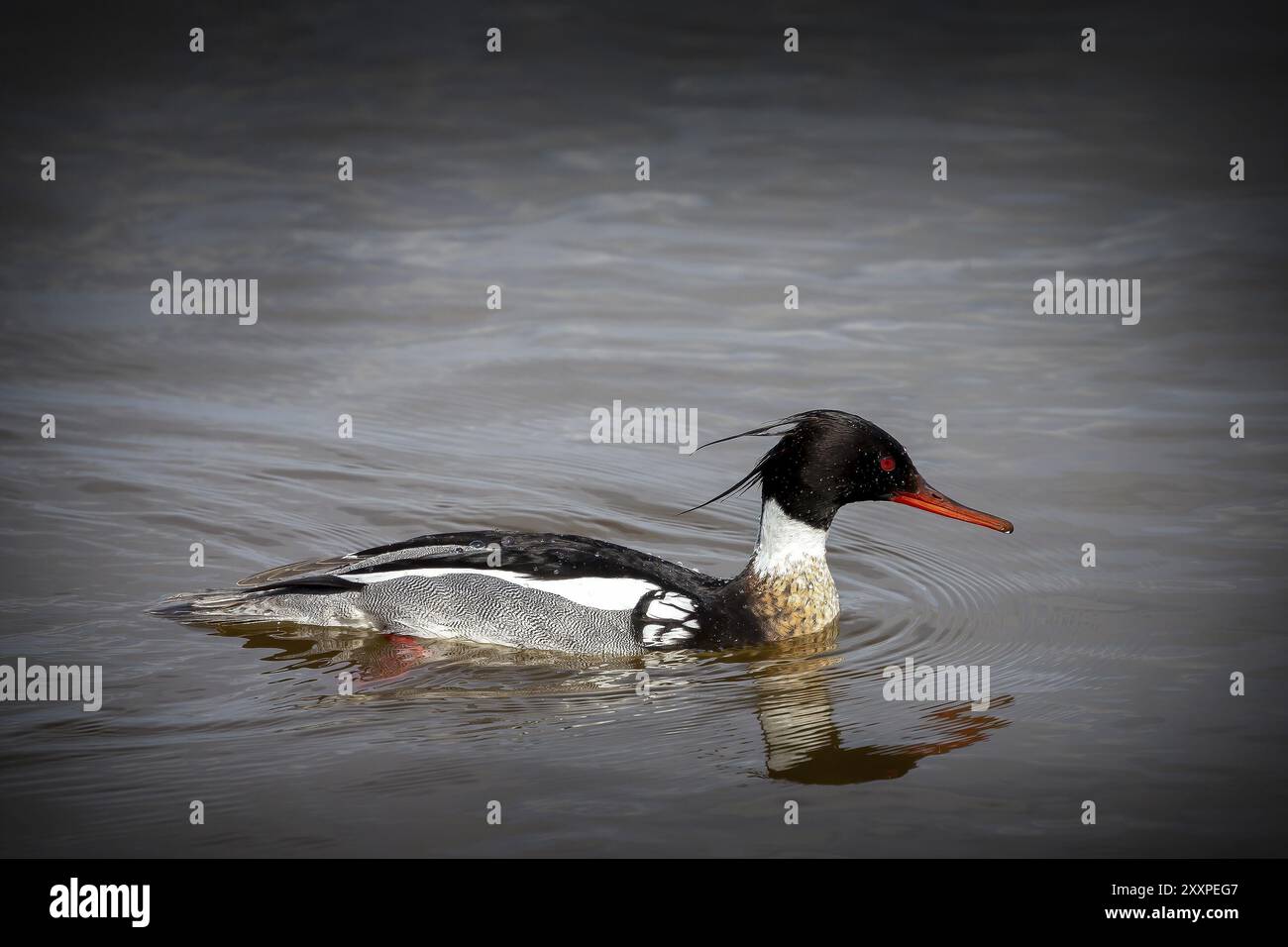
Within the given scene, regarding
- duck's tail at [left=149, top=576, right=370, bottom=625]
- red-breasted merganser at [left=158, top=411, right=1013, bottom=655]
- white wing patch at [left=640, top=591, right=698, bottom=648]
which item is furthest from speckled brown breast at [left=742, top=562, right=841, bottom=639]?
duck's tail at [left=149, top=576, right=370, bottom=625]

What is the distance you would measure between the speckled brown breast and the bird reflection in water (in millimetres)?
90

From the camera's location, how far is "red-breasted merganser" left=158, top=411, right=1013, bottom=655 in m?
8.92

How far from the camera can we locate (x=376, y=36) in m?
22.4

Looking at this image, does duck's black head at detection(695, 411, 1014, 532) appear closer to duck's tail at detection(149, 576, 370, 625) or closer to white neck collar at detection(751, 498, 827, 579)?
white neck collar at detection(751, 498, 827, 579)

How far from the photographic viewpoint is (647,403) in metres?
13.5

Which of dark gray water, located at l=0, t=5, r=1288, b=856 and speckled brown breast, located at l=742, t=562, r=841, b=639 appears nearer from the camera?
dark gray water, located at l=0, t=5, r=1288, b=856

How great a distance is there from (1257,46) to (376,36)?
40.9 ft

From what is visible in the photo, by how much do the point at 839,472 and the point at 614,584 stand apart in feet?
4.90

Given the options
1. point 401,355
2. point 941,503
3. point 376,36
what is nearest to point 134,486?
point 401,355

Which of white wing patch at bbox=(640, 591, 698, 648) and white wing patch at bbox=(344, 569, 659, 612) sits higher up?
white wing patch at bbox=(344, 569, 659, 612)

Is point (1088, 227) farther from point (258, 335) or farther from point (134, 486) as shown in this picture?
point (134, 486)

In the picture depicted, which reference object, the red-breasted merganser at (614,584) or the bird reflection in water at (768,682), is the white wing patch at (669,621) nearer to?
the red-breasted merganser at (614,584)

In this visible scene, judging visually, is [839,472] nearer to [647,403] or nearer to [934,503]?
[934,503]

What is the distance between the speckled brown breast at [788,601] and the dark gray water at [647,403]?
290 mm
